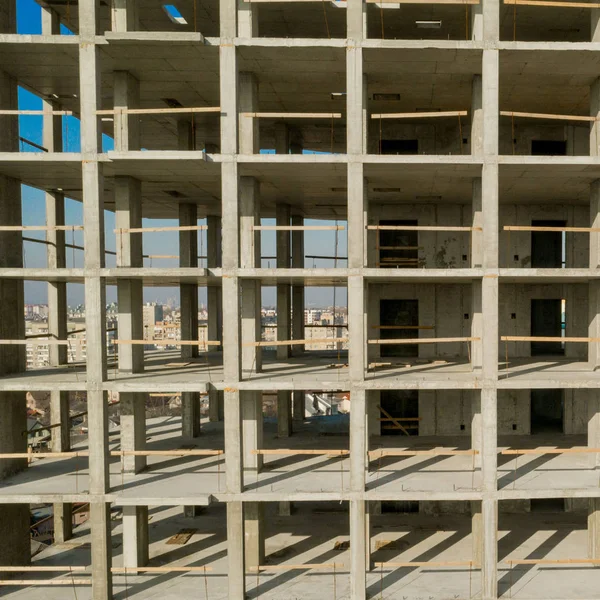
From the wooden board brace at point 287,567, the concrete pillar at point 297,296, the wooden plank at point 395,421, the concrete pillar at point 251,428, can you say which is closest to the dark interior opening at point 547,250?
the wooden plank at point 395,421

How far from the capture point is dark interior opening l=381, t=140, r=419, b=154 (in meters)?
19.4

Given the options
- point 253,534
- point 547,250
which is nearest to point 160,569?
point 253,534

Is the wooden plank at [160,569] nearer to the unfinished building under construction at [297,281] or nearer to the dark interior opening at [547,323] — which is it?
the unfinished building under construction at [297,281]

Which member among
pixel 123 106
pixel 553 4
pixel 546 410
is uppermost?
pixel 553 4

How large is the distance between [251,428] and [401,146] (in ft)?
41.4

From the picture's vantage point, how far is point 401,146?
19469 millimetres

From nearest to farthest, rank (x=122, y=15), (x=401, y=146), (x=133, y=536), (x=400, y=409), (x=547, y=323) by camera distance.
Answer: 1. (x=122, y=15)
2. (x=133, y=536)
3. (x=401, y=146)
4. (x=400, y=409)
5. (x=547, y=323)

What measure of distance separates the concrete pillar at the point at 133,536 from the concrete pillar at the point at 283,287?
7.53 metres

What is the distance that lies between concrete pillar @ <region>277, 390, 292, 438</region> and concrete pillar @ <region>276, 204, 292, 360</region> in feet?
5.52

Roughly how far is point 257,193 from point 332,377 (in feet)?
20.5

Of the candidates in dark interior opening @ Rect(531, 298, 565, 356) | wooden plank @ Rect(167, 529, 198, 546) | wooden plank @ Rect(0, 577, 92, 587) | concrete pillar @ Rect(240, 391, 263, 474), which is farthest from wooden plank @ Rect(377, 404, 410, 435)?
wooden plank @ Rect(0, 577, 92, 587)

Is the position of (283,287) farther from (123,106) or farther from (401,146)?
(123,106)

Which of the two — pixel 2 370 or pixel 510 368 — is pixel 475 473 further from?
pixel 2 370

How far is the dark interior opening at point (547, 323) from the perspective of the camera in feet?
64.6
